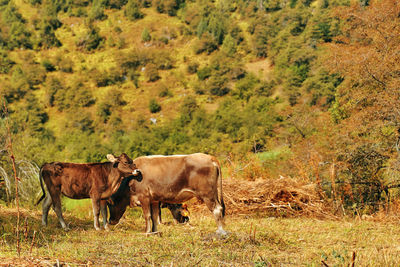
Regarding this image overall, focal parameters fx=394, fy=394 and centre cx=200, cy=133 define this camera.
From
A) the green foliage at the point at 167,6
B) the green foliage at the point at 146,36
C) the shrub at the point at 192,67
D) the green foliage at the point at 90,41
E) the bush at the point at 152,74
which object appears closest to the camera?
the bush at the point at 152,74

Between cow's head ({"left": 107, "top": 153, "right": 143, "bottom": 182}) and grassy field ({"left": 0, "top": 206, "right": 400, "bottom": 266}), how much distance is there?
129 cm

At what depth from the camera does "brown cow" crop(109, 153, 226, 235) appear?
818 centimetres

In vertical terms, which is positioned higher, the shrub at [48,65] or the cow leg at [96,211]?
the cow leg at [96,211]

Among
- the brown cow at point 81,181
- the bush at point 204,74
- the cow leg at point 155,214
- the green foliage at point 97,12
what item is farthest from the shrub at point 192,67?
the cow leg at point 155,214

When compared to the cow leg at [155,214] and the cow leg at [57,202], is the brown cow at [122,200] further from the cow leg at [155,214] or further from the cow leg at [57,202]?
the cow leg at [57,202]

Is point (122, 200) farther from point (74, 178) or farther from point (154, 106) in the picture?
point (154, 106)

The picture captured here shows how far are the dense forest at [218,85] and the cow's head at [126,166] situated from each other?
624cm

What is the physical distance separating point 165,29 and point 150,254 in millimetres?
142914

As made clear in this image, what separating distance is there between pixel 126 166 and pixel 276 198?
5254mm

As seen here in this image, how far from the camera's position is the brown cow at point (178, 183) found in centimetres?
Result: 818

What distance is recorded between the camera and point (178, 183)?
8.45 metres

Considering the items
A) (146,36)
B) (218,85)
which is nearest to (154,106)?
(218,85)

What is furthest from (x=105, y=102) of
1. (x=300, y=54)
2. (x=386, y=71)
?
(x=386, y=71)

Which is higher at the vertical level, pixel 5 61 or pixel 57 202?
pixel 57 202
